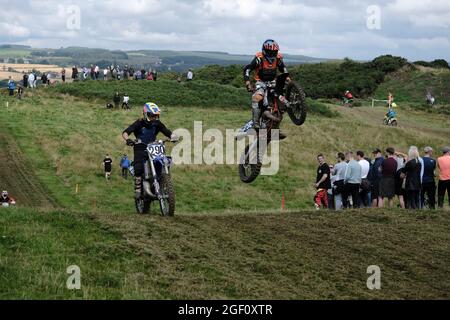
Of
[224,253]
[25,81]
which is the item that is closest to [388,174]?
[224,253]

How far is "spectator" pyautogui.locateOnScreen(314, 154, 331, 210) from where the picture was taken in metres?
18.5

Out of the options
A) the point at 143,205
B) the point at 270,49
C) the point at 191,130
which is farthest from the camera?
the point at 191,130

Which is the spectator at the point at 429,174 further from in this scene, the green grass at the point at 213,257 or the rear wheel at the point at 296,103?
the rear wheel at the point at 296,103

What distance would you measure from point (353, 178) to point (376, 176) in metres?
1.07

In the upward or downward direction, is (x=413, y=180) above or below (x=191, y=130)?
above

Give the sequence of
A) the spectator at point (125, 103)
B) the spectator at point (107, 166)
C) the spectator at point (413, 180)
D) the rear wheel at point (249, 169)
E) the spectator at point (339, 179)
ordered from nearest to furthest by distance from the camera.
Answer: the rear wheel at point (249, 169)
the spectator at point (413, 180)
the spectator at point (339, 179)
the spectator at point (107, 166)
the spectator at point (125, 103)

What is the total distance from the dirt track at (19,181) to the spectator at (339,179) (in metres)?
12.9

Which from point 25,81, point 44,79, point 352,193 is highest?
point 44,79

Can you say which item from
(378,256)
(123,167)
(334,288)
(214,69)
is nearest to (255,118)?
(378,256)

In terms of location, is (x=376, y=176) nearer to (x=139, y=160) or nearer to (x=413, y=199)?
(x=413, y=199)

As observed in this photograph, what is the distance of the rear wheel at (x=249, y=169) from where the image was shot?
14693 mm

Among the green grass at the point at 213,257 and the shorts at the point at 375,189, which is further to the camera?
the shorts at the point at 375,189

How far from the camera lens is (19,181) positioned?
1196 inches

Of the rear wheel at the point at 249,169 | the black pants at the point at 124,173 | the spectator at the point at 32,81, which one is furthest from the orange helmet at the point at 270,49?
the spectator at the point at 32,81
